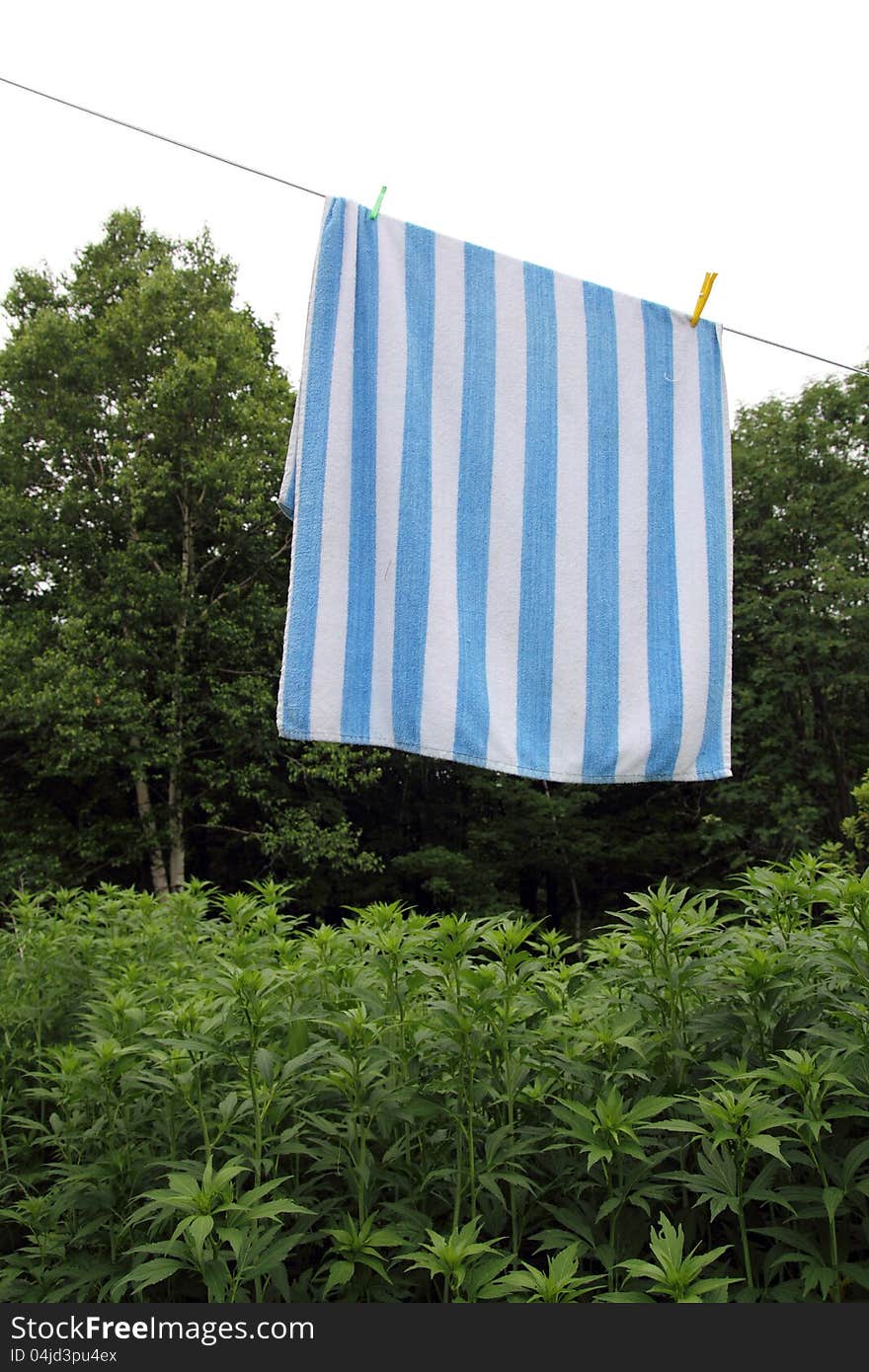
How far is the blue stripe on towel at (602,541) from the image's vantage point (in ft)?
8.13

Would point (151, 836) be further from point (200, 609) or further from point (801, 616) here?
point (801, 616)

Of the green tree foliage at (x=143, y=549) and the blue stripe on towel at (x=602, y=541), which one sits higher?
the green tree foliage at (x=143, y=549)

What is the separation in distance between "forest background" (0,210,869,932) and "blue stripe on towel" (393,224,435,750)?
31.5ft

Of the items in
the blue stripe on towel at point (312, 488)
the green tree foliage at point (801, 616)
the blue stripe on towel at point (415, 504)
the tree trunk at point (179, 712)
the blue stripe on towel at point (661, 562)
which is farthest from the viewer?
the green tree foliage at point (801, 616)

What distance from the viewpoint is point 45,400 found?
13461 millimetres

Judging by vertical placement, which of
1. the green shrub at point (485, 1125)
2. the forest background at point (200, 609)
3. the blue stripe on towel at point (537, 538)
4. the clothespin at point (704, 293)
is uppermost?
the forest background at point (200, 609)

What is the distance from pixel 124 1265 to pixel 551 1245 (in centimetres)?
82

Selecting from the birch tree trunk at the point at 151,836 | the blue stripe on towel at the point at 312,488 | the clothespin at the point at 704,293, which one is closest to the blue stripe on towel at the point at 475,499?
the blue stripe on towel at the point at 312,488

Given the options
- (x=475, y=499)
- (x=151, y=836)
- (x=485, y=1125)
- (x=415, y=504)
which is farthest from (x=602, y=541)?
(x=151, y=836)

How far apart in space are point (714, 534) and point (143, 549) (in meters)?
11.4

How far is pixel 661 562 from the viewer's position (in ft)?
8.55

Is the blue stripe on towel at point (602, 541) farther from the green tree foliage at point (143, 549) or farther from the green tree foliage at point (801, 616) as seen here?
the green tree foliage at point (801, 616)

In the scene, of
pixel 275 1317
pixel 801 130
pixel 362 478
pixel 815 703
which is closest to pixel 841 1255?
pixel 275 1317

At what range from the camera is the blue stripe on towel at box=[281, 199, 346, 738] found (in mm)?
2193
